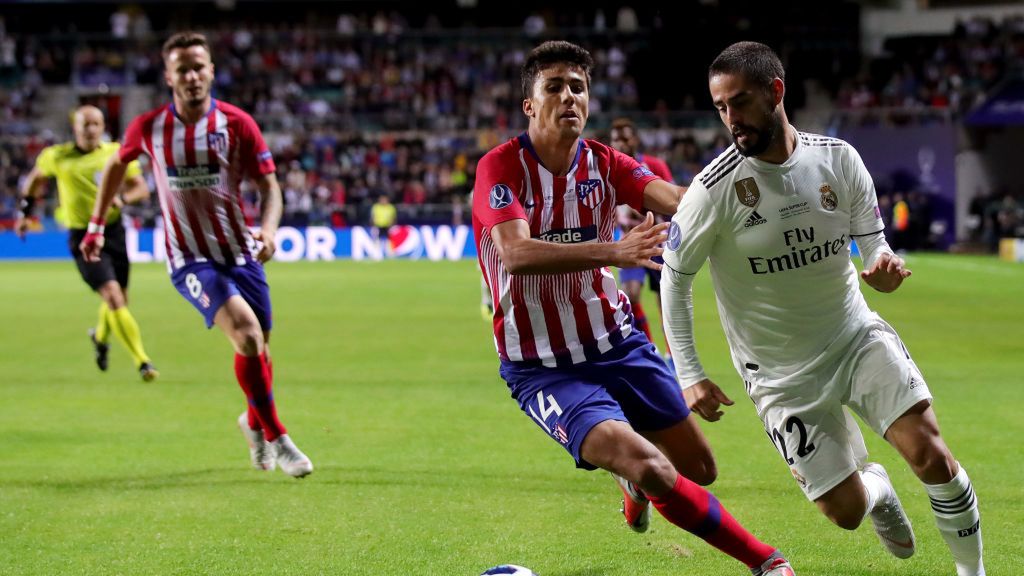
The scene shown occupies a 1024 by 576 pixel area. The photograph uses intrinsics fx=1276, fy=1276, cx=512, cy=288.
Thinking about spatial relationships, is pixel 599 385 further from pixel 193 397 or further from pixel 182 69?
pixel 193 397

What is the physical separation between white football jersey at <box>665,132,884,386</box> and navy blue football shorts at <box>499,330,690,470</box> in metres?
0.46

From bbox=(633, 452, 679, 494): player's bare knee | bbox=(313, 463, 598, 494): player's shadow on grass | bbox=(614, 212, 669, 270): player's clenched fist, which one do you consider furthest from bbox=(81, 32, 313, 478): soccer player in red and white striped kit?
bbox=(614, 212, 669, 270): player's clenched fist

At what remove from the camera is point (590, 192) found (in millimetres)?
5176

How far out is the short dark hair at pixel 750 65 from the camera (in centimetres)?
457

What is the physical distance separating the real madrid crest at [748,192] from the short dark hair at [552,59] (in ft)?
2.51

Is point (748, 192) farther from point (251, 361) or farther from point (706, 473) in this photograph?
point (251, 361)

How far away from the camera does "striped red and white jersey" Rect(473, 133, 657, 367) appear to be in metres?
5.07

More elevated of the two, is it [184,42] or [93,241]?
[184,42]

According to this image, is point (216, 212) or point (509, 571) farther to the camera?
point (216, 212)

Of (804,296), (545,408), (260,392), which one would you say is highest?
(804,296)

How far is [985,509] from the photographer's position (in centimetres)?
627

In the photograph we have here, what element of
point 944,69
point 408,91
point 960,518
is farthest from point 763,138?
point 944,69

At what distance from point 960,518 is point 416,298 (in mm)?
16633

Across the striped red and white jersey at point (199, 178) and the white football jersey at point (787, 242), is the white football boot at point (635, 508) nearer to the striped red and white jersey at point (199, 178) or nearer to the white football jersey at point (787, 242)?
the white football jersey at point (787, 242)
